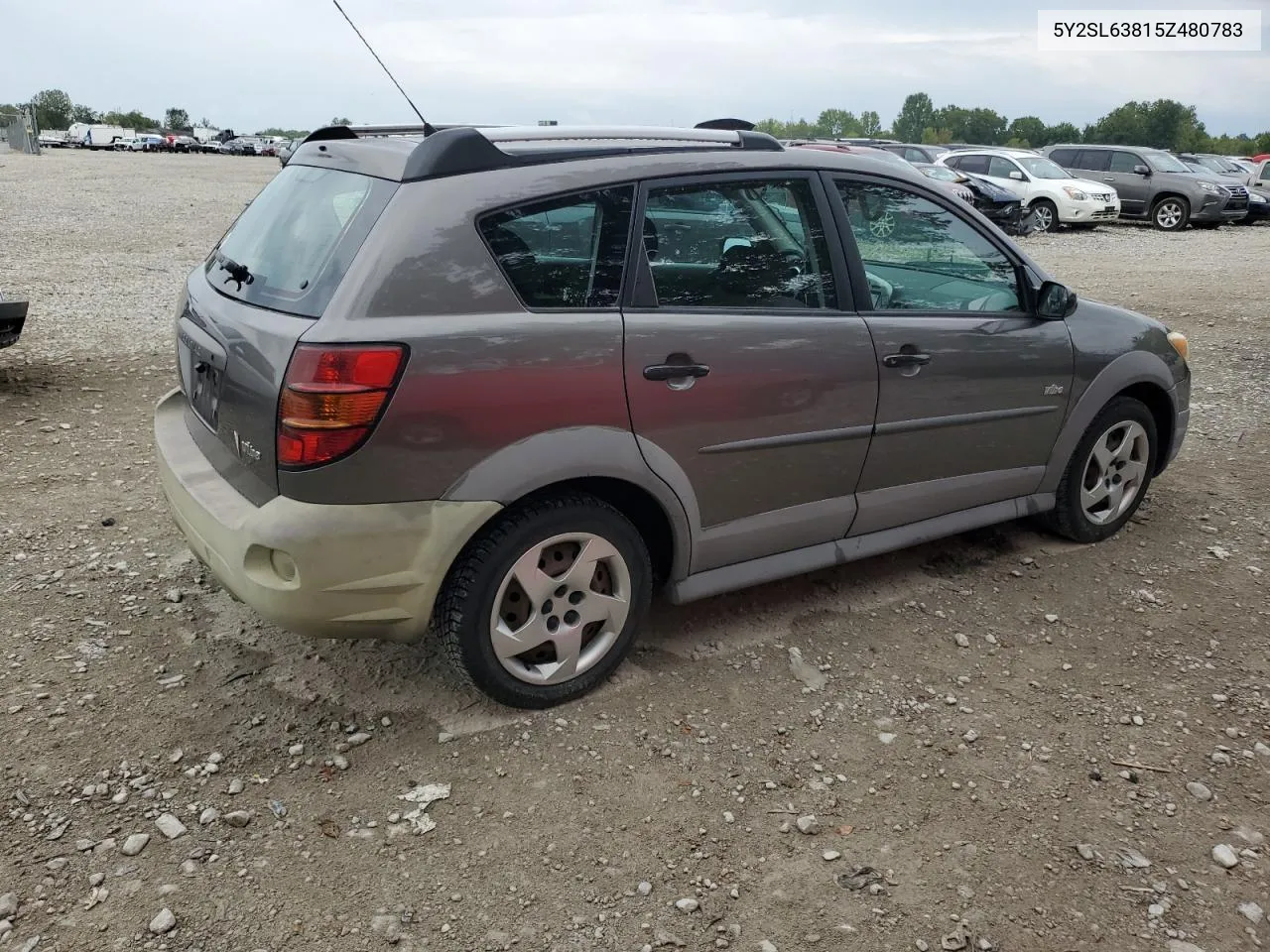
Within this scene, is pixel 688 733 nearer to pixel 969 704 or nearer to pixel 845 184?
pixel 969 704

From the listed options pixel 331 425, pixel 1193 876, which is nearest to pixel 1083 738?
pixel 1193 876

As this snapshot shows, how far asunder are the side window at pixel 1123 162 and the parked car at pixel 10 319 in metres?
22.4

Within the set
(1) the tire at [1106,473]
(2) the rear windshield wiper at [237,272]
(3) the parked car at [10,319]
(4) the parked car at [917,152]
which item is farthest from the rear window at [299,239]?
(4) the parked car at [917,152]

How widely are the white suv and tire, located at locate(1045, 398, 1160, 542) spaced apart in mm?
17262

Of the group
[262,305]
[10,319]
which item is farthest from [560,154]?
[10,319]

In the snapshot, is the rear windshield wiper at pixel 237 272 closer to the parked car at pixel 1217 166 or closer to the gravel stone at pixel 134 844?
the gravel stone at pixel 134 844

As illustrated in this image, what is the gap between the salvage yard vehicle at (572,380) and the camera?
113 inches

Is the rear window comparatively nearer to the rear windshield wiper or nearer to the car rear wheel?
the rear windshield wiper

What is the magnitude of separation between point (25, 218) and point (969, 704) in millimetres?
18246

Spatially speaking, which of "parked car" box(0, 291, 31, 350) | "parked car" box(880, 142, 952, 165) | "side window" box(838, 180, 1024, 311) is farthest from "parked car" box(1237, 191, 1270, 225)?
"parked car" box(0, 291, 31, 350)

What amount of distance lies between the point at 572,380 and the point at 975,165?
20.3 meters

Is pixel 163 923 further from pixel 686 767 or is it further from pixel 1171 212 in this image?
pixel 1171 212

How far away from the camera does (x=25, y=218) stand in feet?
55.9

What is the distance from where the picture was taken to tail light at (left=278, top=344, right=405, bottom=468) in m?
2.76
